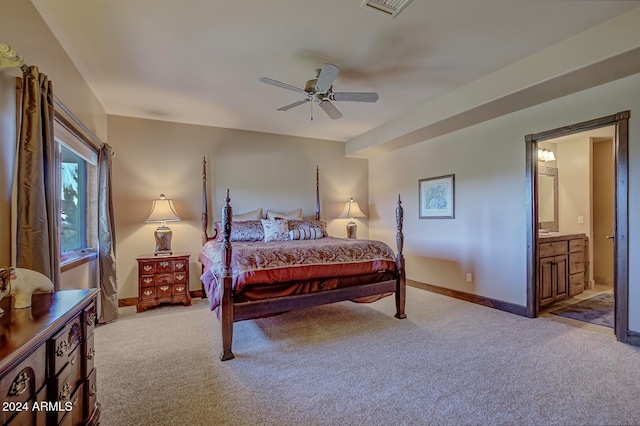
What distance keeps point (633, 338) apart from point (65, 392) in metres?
4.16

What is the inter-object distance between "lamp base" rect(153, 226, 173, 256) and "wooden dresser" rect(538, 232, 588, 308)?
16.0 ft

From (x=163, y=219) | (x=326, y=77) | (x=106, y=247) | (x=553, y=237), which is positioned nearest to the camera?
(x=326, y=77)

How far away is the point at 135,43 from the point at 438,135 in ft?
13.0

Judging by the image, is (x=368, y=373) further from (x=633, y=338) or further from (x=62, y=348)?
(x=633, y=338)

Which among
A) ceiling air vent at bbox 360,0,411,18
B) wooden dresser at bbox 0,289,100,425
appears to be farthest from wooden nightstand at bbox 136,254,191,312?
ceiling air vent at bbox 360,0,411,18

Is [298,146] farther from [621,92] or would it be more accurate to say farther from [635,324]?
[635,324]

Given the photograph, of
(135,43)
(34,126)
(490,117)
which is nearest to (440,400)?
(34,126)

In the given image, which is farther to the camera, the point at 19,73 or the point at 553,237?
the point at 553,237

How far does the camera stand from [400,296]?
344 cm

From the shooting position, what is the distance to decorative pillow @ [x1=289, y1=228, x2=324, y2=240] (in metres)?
4.33

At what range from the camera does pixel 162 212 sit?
4.16m

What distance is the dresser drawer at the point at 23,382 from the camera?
2.87 ft

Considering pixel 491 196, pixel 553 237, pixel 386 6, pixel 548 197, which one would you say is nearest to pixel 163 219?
pixel 386 6

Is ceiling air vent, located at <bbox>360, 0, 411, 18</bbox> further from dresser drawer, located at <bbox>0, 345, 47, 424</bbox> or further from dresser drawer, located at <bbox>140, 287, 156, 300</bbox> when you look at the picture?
dresser drawer, located at <bbox>140, 287, 156, 300</bbox>
